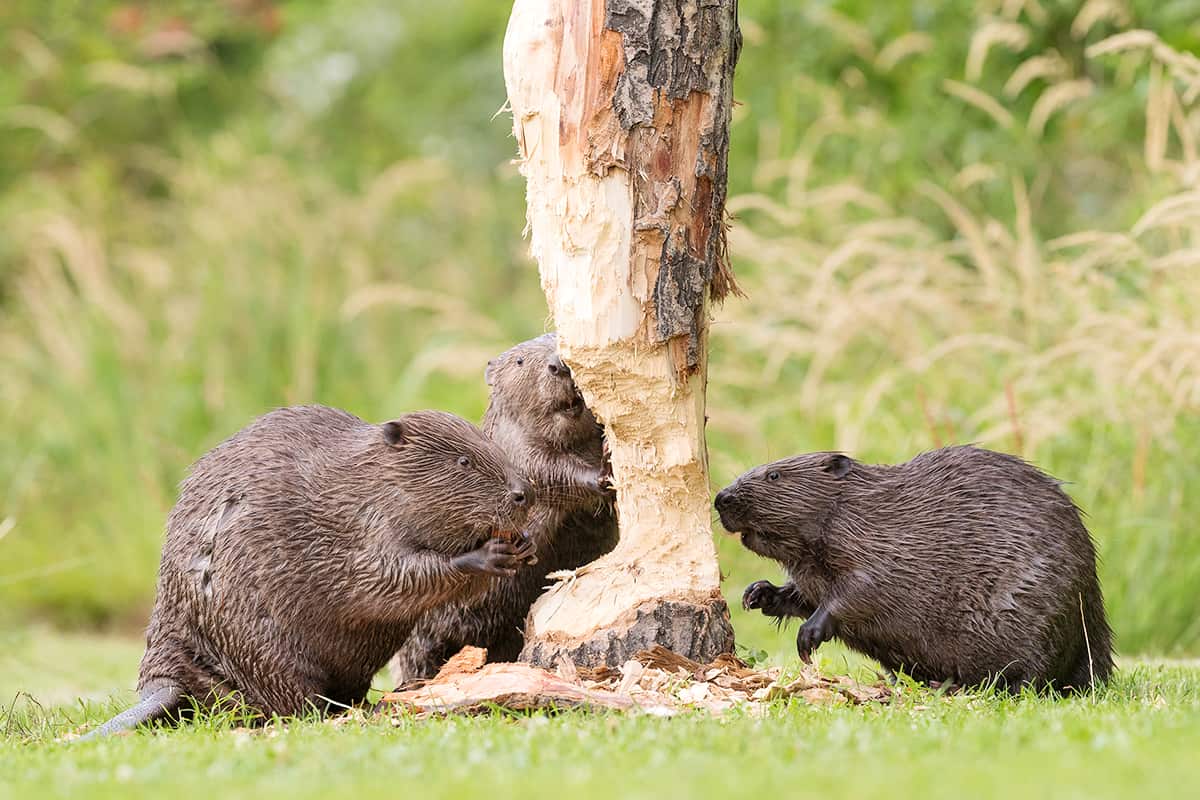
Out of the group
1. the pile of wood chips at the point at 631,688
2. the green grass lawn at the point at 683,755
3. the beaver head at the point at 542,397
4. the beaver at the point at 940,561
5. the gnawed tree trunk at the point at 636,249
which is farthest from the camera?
the beaver head at the point at 542,397

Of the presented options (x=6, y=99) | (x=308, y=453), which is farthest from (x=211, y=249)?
(x=308, y=453)

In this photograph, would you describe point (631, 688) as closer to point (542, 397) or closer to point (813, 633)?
point (813, 633)

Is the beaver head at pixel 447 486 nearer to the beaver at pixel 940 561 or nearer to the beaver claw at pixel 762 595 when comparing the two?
the beaver at pixel 940 561

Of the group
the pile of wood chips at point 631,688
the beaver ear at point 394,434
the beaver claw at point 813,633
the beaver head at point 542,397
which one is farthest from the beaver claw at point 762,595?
the beaver ear at point 394,434

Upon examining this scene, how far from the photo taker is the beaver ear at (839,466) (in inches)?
219

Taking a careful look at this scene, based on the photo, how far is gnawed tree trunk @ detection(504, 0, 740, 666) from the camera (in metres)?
4.99

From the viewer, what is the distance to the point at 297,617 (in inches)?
204

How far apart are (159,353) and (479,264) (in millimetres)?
2839

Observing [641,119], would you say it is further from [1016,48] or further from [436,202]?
[436,202]

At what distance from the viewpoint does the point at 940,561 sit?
17.2 feet

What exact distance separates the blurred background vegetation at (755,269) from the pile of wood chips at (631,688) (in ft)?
9.35

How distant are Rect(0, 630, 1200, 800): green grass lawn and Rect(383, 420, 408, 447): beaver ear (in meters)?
1.04

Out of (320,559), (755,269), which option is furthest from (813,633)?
(755,269)

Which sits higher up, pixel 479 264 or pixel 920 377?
pixel 479 264
